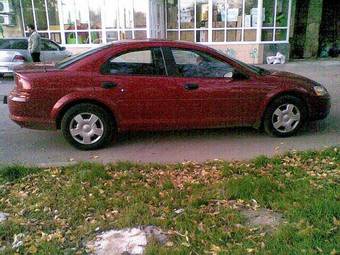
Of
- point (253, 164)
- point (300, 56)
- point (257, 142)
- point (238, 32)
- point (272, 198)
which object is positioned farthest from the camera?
point (300, 56)

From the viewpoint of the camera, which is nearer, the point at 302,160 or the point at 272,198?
the point at 272,198

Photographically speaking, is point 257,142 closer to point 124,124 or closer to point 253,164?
point 253,164

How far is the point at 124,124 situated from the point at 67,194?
5.90 ft

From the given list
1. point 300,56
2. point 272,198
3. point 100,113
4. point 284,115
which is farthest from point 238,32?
point 272,198

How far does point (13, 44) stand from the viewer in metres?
12.2

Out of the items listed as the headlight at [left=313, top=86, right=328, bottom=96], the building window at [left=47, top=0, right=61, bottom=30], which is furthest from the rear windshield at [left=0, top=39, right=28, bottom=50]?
the headlight at [left=313, top=86, right=328, bottom=96]

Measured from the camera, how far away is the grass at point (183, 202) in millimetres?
2924

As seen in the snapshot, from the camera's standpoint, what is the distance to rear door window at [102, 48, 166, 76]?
5.30m

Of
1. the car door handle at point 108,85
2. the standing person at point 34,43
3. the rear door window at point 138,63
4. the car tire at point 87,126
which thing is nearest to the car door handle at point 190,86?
the rear door window at point 138,63

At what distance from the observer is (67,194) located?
3.80 metres

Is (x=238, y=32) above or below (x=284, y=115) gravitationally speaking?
above

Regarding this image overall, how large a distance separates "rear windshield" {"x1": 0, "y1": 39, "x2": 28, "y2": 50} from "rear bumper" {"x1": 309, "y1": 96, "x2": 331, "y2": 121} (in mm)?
10102

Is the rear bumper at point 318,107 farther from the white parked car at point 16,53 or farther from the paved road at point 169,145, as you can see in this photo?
the white parked car at point 16,53

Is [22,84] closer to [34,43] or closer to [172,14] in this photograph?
[34,43]
